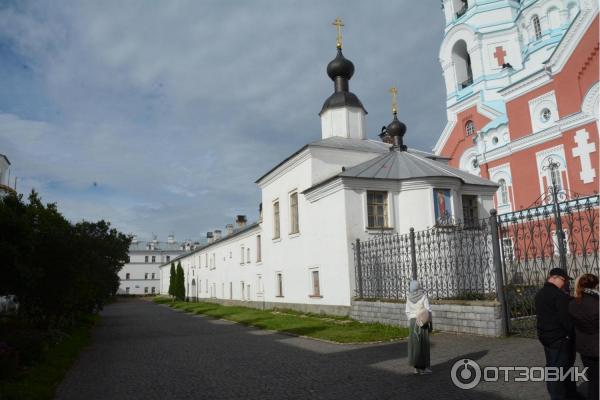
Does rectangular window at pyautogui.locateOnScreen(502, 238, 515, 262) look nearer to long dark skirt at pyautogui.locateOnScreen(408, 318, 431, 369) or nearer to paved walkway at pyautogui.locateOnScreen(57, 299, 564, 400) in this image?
paved walkway at pyautogui.locateOnScreen(57, 299, 564, 400)

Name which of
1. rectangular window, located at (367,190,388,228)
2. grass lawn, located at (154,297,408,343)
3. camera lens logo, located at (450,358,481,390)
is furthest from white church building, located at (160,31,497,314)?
camera lens logo, located at (450,358,481,390)

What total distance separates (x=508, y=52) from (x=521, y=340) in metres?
32.1

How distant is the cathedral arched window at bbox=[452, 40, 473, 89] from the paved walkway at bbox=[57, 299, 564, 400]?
32.7 m

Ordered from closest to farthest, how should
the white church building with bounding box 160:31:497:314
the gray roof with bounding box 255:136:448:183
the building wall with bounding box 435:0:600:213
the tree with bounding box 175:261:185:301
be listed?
the white church building with bounding box 160:31:497:314
the gray roof with bounding box 255:136:448:183
the building wall with bounding box 435:0:600:213
the tree with bounding box 175:261:185:301

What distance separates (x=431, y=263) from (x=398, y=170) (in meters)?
6.13

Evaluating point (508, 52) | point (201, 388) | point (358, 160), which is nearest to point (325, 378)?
point (201, 388)

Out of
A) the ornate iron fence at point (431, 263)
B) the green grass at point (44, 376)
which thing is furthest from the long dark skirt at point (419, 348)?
the green grass at point (44, 376)

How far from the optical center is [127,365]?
972cm

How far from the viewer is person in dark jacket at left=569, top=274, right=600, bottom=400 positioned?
459 centimetres

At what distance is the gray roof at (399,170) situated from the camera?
17.2 meters

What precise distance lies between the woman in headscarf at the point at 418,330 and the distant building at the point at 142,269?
7179 cm

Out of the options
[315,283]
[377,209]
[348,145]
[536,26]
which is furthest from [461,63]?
[315,283]

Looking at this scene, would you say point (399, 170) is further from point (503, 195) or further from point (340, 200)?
point (503, 195)

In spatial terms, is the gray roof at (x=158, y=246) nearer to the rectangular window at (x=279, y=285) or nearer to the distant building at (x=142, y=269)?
the distant building at (x=142, y=269)
